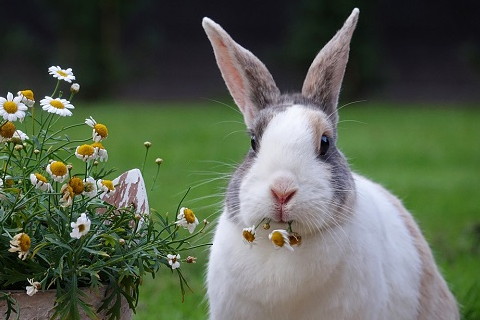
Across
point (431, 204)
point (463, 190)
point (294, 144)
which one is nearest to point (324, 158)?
point (294, 144)

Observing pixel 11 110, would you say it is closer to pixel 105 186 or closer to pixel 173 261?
pixel 105 186

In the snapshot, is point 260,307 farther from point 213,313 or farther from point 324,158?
point 324,158

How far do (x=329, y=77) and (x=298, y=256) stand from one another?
1.79ft

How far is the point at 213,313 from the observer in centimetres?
269

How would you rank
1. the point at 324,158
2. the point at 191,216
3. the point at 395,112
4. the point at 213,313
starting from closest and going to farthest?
1. the point at 191,216
2. the point at 324,158
3. the point at 213,313
4. the point at 395,112

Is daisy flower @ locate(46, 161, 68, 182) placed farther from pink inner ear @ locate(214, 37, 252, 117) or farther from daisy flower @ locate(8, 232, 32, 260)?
pink inner ear @ locate(214, 37, 252, 117)

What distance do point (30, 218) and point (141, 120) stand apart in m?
8.05

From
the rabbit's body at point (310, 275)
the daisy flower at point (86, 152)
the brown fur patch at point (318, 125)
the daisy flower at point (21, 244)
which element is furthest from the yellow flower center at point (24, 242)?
the brown fur patch at point (318, 125)

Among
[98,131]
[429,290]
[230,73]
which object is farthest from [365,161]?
[98,131]

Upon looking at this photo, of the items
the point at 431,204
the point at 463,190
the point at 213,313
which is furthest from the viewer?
the point at 463,190

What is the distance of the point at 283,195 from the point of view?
7.50ft

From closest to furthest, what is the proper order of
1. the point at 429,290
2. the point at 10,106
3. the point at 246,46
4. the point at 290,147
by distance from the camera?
1. the point at 10,106
2. the point at 290,147
3. the point at 429,290
4. the point at 246,46

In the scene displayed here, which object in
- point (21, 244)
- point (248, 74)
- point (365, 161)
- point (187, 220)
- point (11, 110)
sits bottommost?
point (365, 161)

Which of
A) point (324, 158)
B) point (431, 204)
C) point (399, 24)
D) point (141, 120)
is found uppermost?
point (399, 24)
